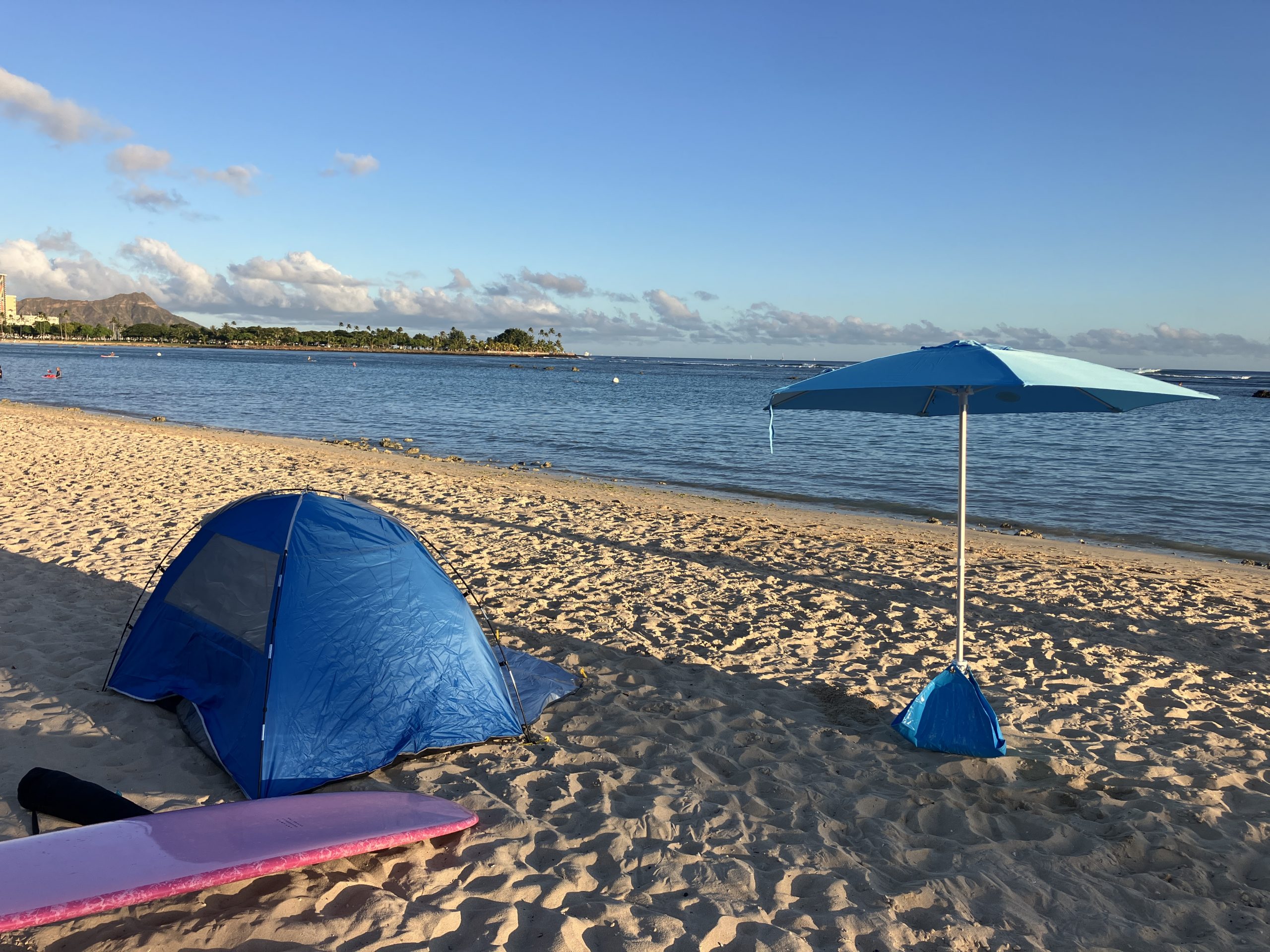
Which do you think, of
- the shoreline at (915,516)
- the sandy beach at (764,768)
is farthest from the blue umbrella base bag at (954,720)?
the shoreline at (915,516)

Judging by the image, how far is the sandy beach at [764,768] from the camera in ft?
11.8


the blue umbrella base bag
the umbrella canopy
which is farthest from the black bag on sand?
the blue umbrella base bag

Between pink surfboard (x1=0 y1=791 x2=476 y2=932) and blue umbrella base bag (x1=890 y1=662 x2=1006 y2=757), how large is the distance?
3.02 m

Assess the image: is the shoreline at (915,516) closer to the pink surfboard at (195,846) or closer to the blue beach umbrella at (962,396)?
the blue beach umbrella at (962,396)

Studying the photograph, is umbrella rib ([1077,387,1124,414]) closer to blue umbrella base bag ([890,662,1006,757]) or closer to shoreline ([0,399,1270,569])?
blue umbrella base bag ([890,662,1006,757])

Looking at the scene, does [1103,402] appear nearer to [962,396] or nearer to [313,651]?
[962,396]

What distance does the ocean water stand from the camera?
16953mm

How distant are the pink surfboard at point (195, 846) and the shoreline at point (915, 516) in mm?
11805

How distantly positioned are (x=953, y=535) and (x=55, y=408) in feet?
107

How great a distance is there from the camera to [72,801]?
3.98 m

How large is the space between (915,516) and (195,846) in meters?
14.6

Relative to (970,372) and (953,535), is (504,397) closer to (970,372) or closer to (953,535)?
(953,535)

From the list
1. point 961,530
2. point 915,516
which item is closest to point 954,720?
point 961,530

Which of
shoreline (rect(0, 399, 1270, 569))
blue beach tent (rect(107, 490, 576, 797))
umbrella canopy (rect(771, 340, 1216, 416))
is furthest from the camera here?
shoreline (rect(0, 399, 1270, 569))
